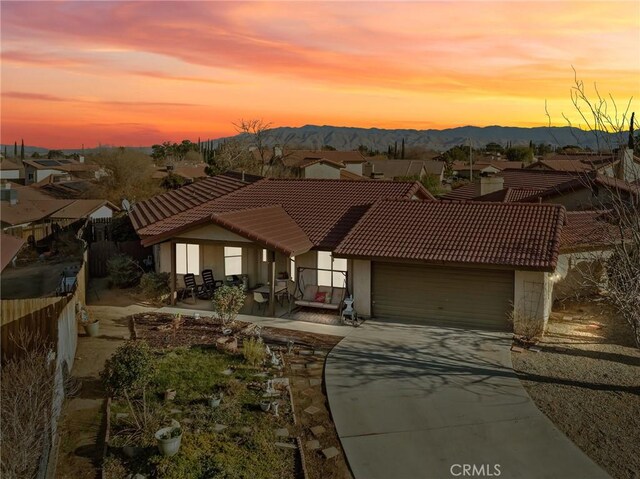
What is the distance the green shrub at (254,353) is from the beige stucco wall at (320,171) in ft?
185

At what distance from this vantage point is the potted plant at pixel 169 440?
898 cm

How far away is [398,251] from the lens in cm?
1752

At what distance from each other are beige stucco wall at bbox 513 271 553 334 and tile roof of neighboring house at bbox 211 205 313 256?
695cm

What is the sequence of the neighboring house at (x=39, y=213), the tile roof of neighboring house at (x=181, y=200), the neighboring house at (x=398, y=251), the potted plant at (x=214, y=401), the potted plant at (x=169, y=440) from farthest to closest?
1. the neighboring house at (x=39, y=213)
2. the tile roof of neighboring house at (x=181, y=200)
3. the neighboring house at (x=398, y=251)
4. the potted plant at (x=214, y=401)
5. the potted plant at (x=169, y=440)

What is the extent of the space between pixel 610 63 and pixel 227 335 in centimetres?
1300

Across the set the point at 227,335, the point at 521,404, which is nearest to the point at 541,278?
the point at 521,404

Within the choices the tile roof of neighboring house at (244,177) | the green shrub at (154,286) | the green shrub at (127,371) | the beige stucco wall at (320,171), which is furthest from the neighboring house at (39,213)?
the beige stucco wall at (320,171)

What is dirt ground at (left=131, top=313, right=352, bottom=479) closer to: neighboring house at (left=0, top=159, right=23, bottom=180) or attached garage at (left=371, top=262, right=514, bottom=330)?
attached garage at (left=371, top=262, right=514, bottom=330)

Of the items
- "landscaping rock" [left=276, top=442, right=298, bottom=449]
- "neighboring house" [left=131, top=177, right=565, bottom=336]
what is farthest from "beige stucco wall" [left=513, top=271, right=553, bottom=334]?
"landscaping rock" [left=276, top=442, right=298, bottom=449]

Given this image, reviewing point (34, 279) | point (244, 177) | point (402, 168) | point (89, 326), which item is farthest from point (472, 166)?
point (89, 326)

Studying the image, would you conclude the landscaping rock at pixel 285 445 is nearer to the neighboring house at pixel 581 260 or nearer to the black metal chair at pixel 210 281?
the black metal chair at pixel 210 281

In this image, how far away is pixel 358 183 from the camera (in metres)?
24.7

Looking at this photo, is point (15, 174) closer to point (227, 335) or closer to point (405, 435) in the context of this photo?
point (227, 335)

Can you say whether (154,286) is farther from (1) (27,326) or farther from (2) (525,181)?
(2) (525,181)
